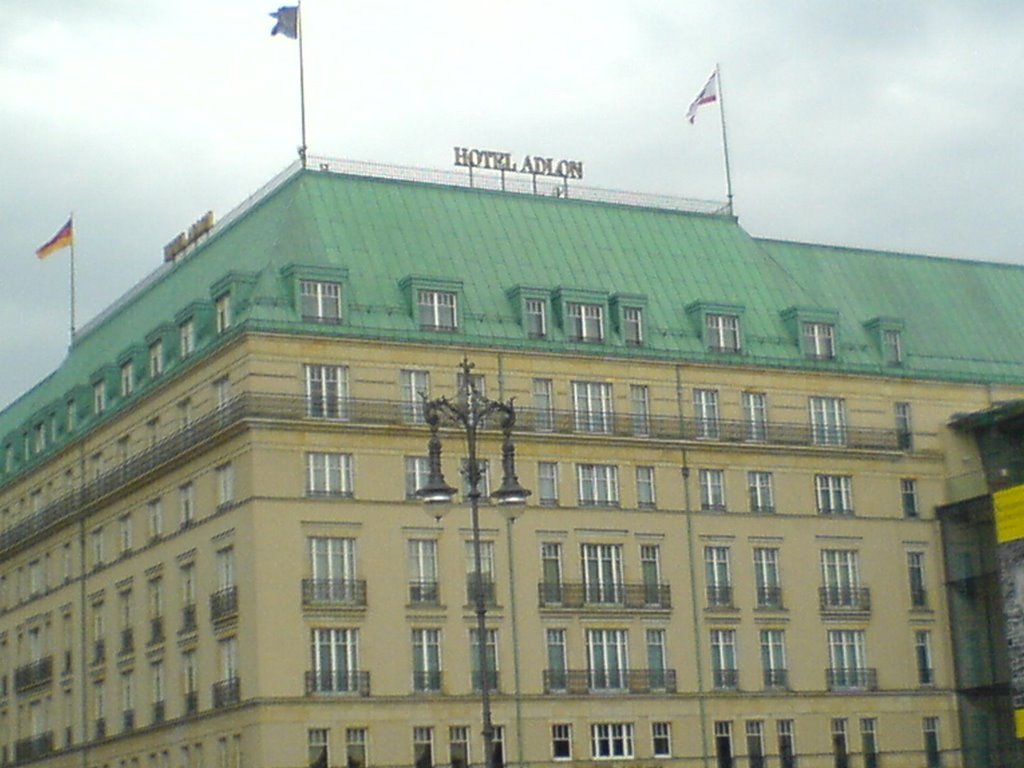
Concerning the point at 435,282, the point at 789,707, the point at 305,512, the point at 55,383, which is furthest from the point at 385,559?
the point at 55,383

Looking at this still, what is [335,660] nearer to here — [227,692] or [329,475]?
[227,692]

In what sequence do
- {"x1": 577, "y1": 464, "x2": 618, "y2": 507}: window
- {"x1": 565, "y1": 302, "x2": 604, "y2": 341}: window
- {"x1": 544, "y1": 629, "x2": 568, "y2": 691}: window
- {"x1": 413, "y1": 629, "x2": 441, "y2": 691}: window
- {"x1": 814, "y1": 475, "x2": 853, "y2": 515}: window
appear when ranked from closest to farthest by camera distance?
1. {"x1": 413, "y1": 629, "x2": 441, "y2": 691}: window
2. {"x1": 544, "y1": 629, "x2": 568, "y2": 691}: window
3. {"x1": 577, "y1": 464, "x2": 618, "y2": 507}: window
4. {"x1": 565, "y1": 302, "x2": 604, "y2": 341}: window
5. {"x1": 814, "y1": 475, "x2": 853, "y2": 515}: window

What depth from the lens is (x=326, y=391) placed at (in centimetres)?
8194

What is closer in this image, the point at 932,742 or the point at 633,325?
the point at 633,325

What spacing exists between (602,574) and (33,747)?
31871mm

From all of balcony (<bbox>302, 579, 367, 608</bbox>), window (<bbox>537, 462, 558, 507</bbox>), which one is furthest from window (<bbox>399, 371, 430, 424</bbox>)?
balcony (<bbox>302, 579, 367, 608</bbox>)

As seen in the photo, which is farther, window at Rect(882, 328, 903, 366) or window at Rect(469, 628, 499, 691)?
window at Rect(882, 328, 903, 366)

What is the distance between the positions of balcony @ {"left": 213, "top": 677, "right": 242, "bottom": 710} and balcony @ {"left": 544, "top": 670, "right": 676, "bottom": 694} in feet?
39.1

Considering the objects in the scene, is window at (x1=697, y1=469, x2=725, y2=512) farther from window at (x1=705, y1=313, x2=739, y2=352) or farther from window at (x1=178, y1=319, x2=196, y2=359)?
window at (x1=178, y1=319, x2=196, y2=359)

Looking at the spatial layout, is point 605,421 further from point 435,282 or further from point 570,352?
point 435,282

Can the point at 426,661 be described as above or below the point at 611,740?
above

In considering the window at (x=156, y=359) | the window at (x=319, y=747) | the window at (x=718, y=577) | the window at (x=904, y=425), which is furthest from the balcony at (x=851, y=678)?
the window at (x=156, y=359)

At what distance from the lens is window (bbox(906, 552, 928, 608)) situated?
92062 millimetres

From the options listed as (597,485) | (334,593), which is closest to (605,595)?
(597,485)
